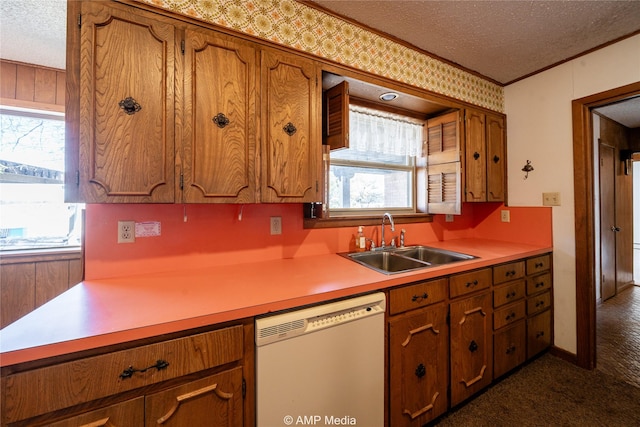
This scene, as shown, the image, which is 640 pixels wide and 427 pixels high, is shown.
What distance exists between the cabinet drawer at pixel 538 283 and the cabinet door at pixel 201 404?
2166 millimetres

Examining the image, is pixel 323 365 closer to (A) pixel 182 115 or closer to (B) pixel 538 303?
(A) pixel 182 115

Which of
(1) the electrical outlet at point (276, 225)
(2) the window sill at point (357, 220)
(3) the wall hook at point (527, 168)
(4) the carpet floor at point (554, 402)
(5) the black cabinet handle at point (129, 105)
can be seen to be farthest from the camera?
(3) the wall hook at point (527, 168)

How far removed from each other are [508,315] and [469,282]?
555 mm

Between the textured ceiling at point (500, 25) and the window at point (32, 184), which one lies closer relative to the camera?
the textured ceiling at point (500, 25)

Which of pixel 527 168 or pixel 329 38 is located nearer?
pixel 329 38

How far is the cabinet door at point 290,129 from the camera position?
4.43 ft

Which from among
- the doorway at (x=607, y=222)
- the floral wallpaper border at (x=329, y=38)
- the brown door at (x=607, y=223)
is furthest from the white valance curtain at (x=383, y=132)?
the brown door at (x=607, y=223)

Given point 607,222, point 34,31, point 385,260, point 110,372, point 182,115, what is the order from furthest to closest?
point 607,222, point 385,260, point 34,31, point 182,115, point 110,372

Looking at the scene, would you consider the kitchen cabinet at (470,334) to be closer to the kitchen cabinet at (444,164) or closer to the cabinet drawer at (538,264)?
the cabinet drawer at (538,264)

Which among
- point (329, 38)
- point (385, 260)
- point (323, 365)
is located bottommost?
point (323, 365)

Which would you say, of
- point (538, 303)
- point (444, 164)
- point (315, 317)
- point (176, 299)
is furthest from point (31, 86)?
point (538, 303)

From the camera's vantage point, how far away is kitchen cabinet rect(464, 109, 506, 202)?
7.06ft

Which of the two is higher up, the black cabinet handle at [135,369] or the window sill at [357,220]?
the window sill at [357,220]

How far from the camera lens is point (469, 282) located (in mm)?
1564
